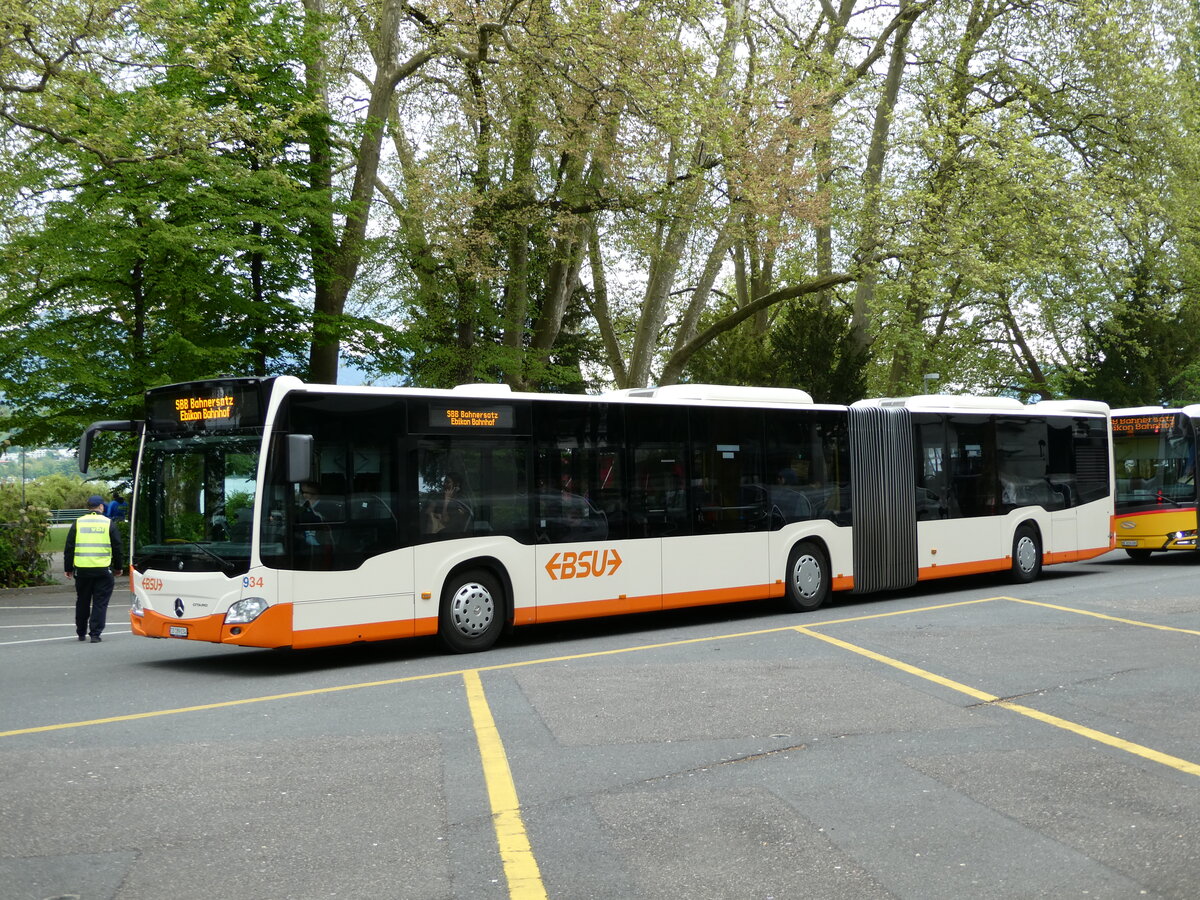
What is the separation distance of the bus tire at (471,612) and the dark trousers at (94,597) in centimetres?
458

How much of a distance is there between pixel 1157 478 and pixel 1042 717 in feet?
52.8

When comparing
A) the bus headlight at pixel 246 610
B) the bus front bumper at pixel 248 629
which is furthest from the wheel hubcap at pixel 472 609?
the bus headlight at pixel 246 610

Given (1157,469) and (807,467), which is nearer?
(807,467)

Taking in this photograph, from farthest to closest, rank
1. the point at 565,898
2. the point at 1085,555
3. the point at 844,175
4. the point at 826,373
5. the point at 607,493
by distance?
the point at 826,373
the point at 844,175
the point at 1085,555
the point at 607,493
the point at 565,898

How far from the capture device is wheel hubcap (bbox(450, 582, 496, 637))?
12148mm

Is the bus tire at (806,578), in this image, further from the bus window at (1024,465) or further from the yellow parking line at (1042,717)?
the bus window at (1024,465)

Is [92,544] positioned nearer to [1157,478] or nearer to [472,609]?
[472,609]

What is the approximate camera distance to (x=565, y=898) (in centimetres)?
483

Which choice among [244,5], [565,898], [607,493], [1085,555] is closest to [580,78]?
[244,5]

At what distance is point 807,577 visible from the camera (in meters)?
15.8

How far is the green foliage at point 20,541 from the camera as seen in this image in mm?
21719

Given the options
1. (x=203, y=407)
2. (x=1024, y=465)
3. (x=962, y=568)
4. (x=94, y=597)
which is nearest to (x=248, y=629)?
(x=203, y=407)

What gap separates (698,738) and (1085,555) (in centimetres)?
1474

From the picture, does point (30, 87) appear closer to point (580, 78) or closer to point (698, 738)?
point (580, 78)
